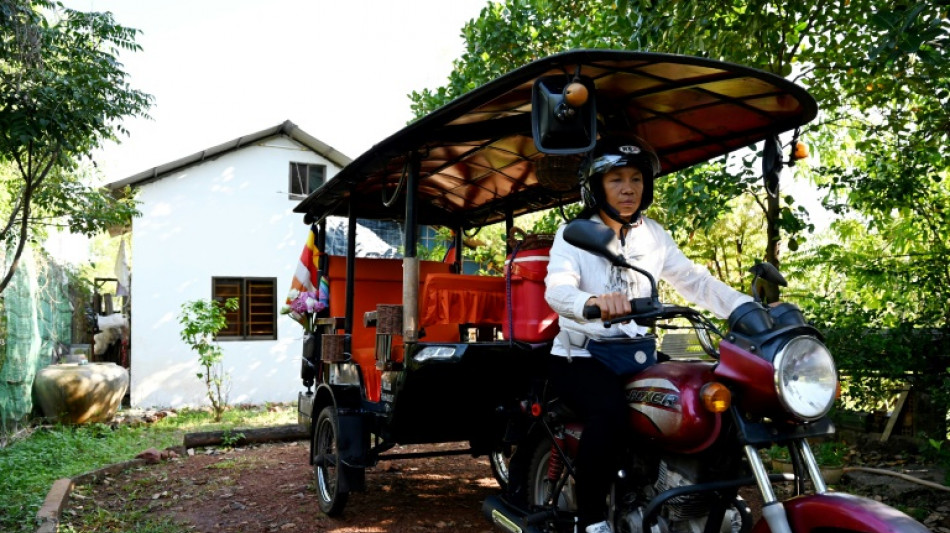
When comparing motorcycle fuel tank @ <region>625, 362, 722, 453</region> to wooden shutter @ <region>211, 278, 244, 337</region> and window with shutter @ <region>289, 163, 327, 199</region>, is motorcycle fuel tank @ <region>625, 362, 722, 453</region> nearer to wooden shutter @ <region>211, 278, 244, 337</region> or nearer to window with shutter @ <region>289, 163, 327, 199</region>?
wooden shutter @ <region>211, 278, 244, 337</region>

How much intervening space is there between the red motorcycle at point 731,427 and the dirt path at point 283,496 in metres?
2.63

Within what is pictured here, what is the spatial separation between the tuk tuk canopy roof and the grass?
335 centimetres

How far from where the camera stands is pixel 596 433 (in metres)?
3.07

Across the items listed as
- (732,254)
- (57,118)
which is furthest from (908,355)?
(57,118)

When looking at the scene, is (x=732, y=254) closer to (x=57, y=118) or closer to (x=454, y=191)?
(x=454, y=191)

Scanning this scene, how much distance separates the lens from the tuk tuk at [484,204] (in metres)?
3.59

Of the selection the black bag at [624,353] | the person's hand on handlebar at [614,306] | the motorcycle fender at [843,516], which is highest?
the person's hand on handlebar at [614,306]

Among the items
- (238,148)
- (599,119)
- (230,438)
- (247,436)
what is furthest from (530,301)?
(238,148)

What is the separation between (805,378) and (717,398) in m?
0.30

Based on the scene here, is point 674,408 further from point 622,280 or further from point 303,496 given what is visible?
point 303,496

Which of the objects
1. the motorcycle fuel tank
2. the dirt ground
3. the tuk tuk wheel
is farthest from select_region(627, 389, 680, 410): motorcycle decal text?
the tuk tuk wheel

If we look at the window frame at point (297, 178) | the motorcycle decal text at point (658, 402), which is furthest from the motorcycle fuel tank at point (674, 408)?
the window frame at point (297, 178)

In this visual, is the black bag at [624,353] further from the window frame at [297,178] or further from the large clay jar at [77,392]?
the window frame at [297,178]

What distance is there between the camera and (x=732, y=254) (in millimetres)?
11289
